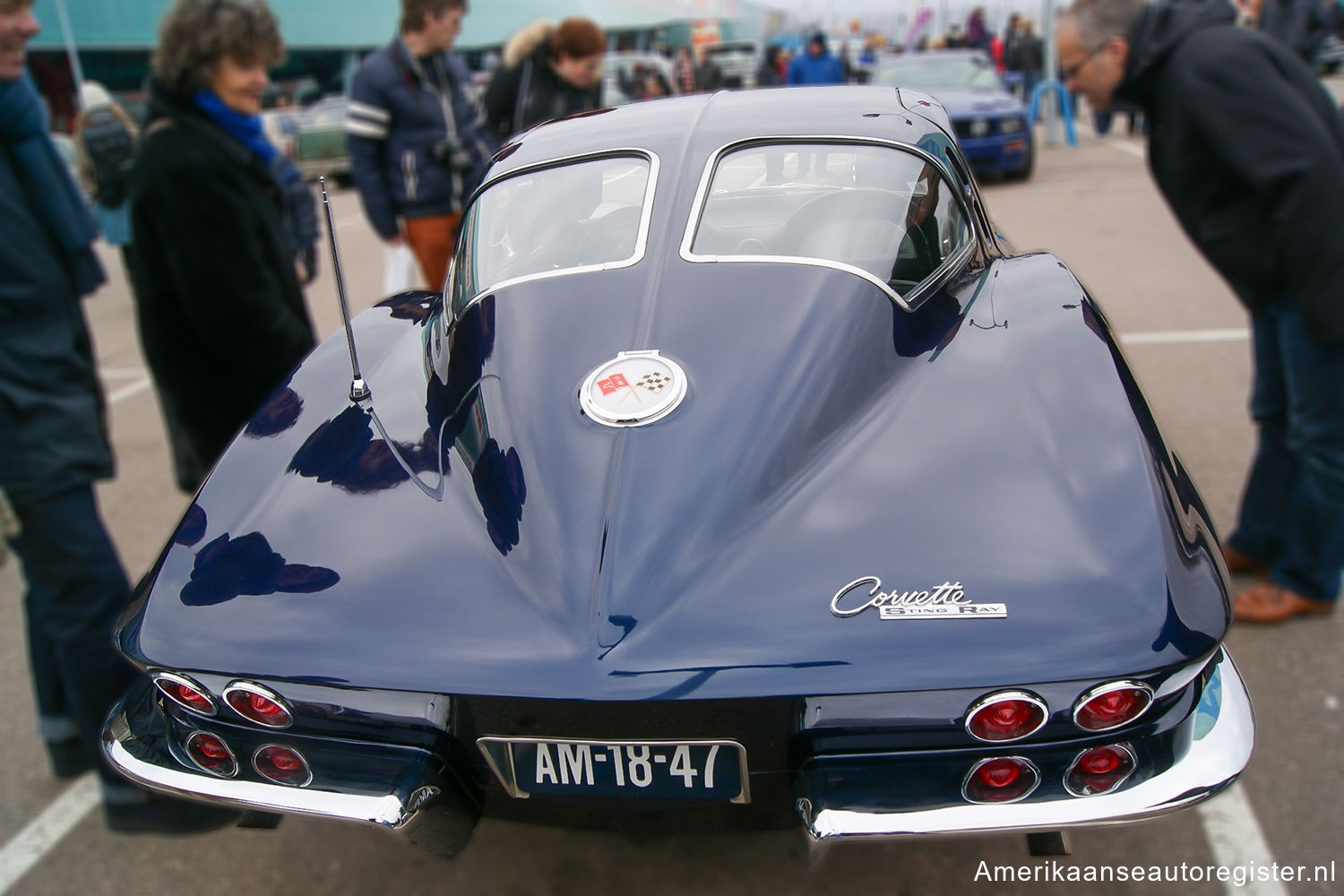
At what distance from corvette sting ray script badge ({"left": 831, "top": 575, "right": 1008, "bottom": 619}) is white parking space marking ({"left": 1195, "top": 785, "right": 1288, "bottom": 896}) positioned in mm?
1060

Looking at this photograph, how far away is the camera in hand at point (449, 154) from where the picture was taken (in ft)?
17.1

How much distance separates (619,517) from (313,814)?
748 millimetres

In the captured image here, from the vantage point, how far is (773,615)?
166 centimetres

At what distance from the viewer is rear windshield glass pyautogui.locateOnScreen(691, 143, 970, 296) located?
2.46 meters

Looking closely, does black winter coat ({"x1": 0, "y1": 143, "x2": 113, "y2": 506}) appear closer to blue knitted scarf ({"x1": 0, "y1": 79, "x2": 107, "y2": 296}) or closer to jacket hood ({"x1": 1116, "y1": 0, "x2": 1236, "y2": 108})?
blue knitted scarf ({"x1": 0, "y1": 79, "x2": 107, "y2": 296})

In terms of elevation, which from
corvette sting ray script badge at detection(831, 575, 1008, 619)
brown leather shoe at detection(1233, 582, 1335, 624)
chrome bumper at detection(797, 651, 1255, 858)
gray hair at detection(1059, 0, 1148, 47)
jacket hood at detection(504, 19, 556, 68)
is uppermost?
gray hair at detection(1059, 0, 1148, 47)

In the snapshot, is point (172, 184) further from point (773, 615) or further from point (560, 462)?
point (773, 615)

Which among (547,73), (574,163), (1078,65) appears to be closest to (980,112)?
(547,73)

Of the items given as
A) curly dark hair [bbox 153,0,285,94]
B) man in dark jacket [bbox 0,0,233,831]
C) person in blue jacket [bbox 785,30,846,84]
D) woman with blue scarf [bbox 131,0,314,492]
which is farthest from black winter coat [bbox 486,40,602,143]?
person in blue jacket [bbox 785,30,846,84]

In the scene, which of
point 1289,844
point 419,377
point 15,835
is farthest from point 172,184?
point 1289,844

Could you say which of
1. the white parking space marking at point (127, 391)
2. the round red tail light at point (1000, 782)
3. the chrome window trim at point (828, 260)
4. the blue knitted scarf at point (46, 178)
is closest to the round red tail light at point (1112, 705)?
the round red tail light at point (1000, 782)

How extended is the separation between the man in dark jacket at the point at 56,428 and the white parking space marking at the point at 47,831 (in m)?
0.19

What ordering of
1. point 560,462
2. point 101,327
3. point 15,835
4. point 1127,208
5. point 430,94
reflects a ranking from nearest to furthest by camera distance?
point 560,462 → point 15,835 → point 430,94 → point 101,327 → point 1127,208

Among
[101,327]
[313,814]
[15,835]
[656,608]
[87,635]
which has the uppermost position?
[656,608]
